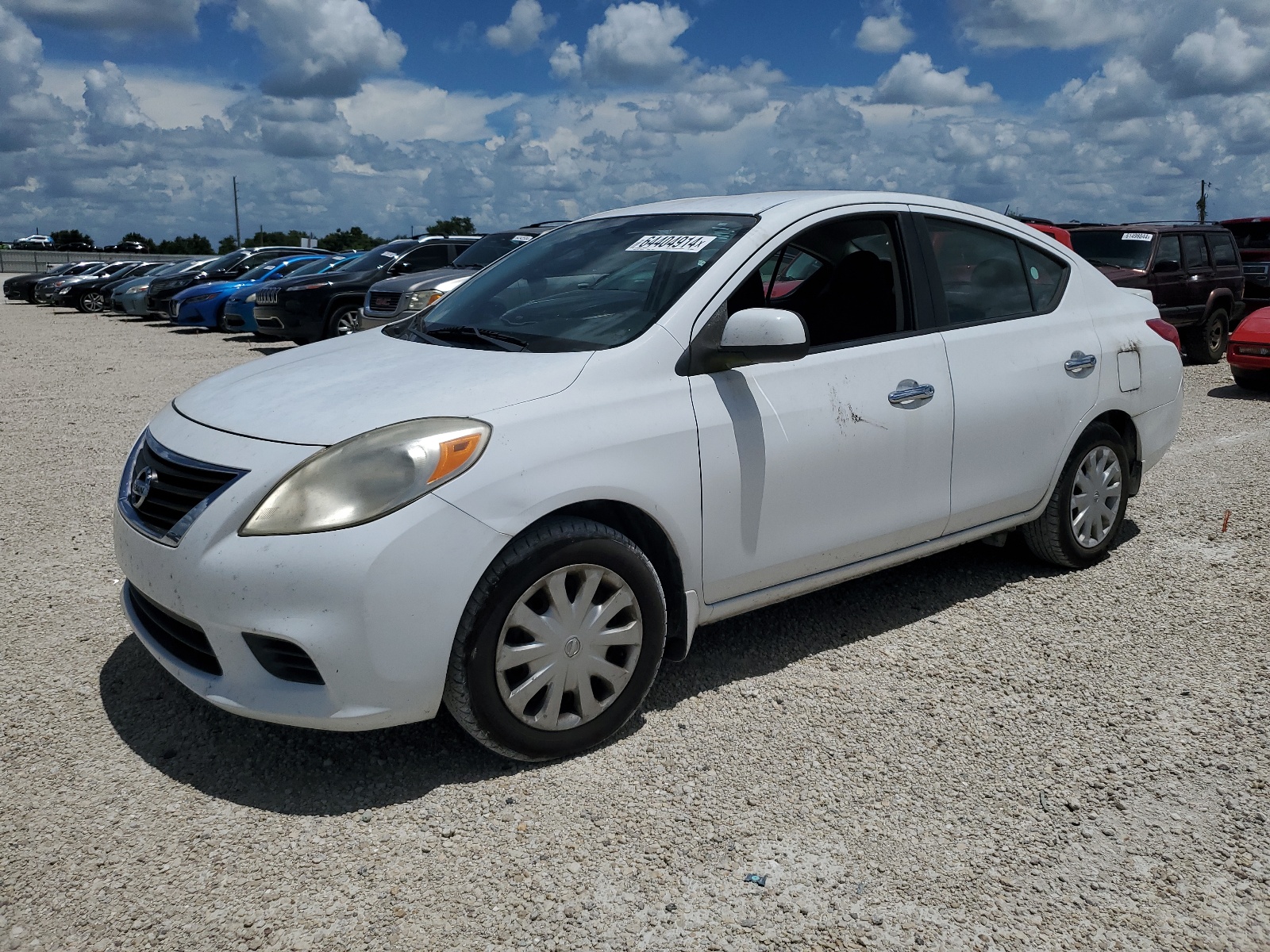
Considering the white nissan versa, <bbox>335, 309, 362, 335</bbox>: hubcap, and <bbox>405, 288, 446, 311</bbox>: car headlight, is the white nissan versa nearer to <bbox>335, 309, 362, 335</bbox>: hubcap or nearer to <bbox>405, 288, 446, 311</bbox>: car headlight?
<bbox>405, 288, 446, 311</bbox>: car headlight

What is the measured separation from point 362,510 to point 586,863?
3.63 ft

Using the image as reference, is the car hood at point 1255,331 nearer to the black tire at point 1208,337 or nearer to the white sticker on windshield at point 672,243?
the black tire at point 1208,337

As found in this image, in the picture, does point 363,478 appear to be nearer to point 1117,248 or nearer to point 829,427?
point 829,427

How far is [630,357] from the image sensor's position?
3.29 metres

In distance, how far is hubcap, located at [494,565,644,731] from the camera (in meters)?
3.02

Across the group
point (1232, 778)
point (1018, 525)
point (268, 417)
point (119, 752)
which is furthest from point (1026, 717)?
point (119, 752)

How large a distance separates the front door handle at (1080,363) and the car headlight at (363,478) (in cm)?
285

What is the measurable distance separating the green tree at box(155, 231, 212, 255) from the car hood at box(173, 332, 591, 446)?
7801cm

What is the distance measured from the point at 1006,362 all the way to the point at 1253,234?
1601cm

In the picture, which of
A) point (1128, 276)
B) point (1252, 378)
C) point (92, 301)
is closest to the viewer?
point (1252, 378)

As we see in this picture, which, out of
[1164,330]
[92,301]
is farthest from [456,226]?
[1164,330]

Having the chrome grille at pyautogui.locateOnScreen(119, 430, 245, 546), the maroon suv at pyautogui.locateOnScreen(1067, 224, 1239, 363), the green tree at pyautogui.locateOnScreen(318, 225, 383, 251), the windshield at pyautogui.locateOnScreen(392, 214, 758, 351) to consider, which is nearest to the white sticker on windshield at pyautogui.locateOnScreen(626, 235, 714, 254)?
the windshield at pyautogui.locateOnScreen(392, 214, 758, 351)

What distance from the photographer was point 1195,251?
519 inches

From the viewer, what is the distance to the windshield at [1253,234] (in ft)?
55.9
